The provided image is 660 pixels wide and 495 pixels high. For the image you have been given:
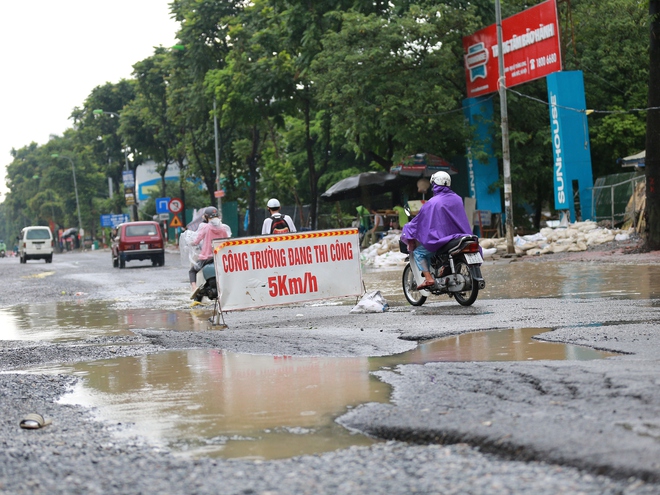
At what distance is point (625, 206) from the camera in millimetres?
30344

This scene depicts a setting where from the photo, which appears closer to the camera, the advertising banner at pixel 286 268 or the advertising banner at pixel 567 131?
the advertising banner at pixel 286 268

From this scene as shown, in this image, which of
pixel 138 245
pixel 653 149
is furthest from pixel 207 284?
pixel 138 245

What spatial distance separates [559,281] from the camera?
51.7 ft

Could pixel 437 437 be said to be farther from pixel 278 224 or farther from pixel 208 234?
pixel 208 234

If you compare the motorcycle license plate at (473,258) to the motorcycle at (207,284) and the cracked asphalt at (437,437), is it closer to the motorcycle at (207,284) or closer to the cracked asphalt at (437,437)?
the cracked asphalt at (437,437)

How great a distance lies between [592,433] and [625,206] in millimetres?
27500

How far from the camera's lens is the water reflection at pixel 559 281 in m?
13.0

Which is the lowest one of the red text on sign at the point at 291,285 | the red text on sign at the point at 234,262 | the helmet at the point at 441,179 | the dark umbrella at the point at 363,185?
the red text on sign at the point at 291,285

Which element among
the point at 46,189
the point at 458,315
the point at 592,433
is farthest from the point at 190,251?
the point at 46,189

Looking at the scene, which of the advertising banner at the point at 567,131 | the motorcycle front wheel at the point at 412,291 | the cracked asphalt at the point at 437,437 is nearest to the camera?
the cracked asphalt at the point at 437,437

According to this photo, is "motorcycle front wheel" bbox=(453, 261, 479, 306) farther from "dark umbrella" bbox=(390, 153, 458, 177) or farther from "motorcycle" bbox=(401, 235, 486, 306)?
"dark umbrella" bbox=(390, 153, 458, 177)

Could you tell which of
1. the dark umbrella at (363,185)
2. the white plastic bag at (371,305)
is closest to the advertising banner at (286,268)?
the white plastic bag at (371,305)

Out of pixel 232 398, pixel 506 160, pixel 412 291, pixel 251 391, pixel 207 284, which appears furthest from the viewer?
pixel 506 160

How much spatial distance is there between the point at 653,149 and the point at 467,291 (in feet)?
38.6
